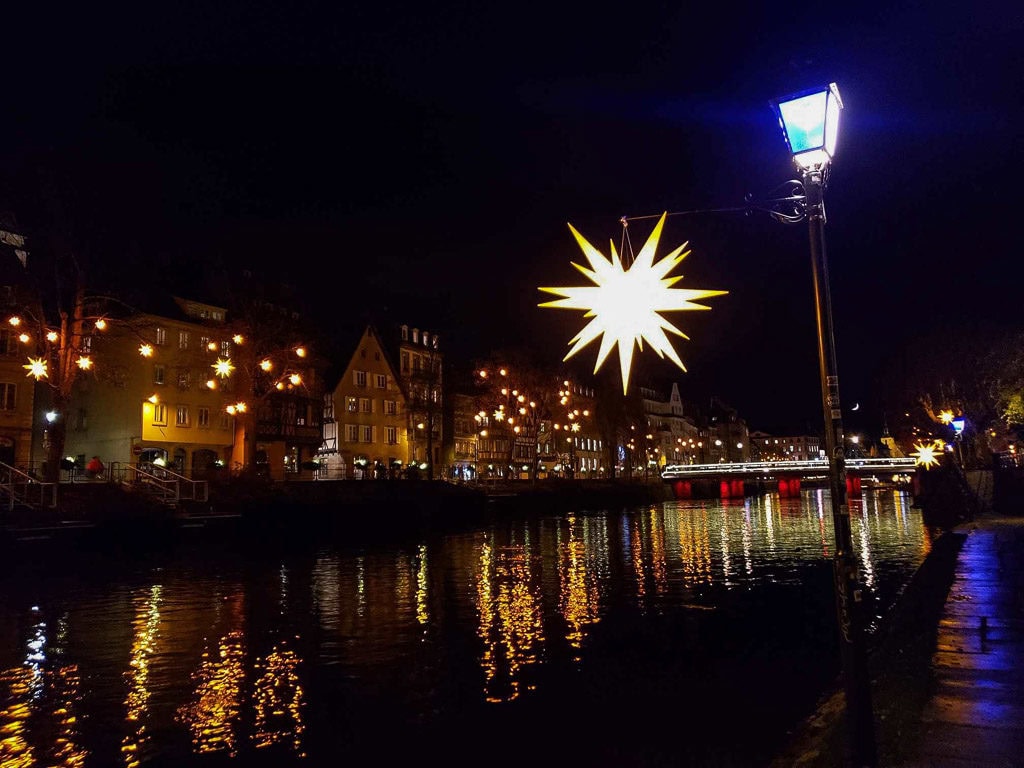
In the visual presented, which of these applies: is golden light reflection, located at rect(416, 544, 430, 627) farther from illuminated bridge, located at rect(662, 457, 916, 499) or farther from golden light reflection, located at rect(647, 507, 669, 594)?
illuminated bridge, located at rect(662, 457, 916, 499)

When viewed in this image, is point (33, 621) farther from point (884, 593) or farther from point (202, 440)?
point (202, 440)

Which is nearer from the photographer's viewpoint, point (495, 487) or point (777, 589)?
point (777, 589)

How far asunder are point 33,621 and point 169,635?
464 centimetres

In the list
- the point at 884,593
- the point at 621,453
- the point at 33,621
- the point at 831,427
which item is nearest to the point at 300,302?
the point at 33,621

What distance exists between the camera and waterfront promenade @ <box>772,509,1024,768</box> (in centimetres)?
693

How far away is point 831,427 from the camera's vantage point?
6.93 metres

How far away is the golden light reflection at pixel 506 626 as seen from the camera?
1336 centimetres

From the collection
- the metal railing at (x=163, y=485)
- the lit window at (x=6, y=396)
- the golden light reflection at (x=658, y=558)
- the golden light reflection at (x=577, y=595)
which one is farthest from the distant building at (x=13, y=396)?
the golden light reflection at (x=658, y=558)

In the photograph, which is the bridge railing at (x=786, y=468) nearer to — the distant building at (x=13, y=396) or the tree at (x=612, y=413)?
the tree at (x=612, y=413)

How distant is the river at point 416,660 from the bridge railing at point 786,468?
8164cm

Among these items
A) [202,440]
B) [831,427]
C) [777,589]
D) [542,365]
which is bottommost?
[777,589]

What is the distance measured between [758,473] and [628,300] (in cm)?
10789

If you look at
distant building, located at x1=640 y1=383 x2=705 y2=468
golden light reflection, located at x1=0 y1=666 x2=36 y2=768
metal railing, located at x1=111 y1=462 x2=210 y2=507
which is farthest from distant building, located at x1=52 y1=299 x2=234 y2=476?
distant building, located at x1=640 y1=383 x2=705 y2=468

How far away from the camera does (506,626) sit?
17938 mm
